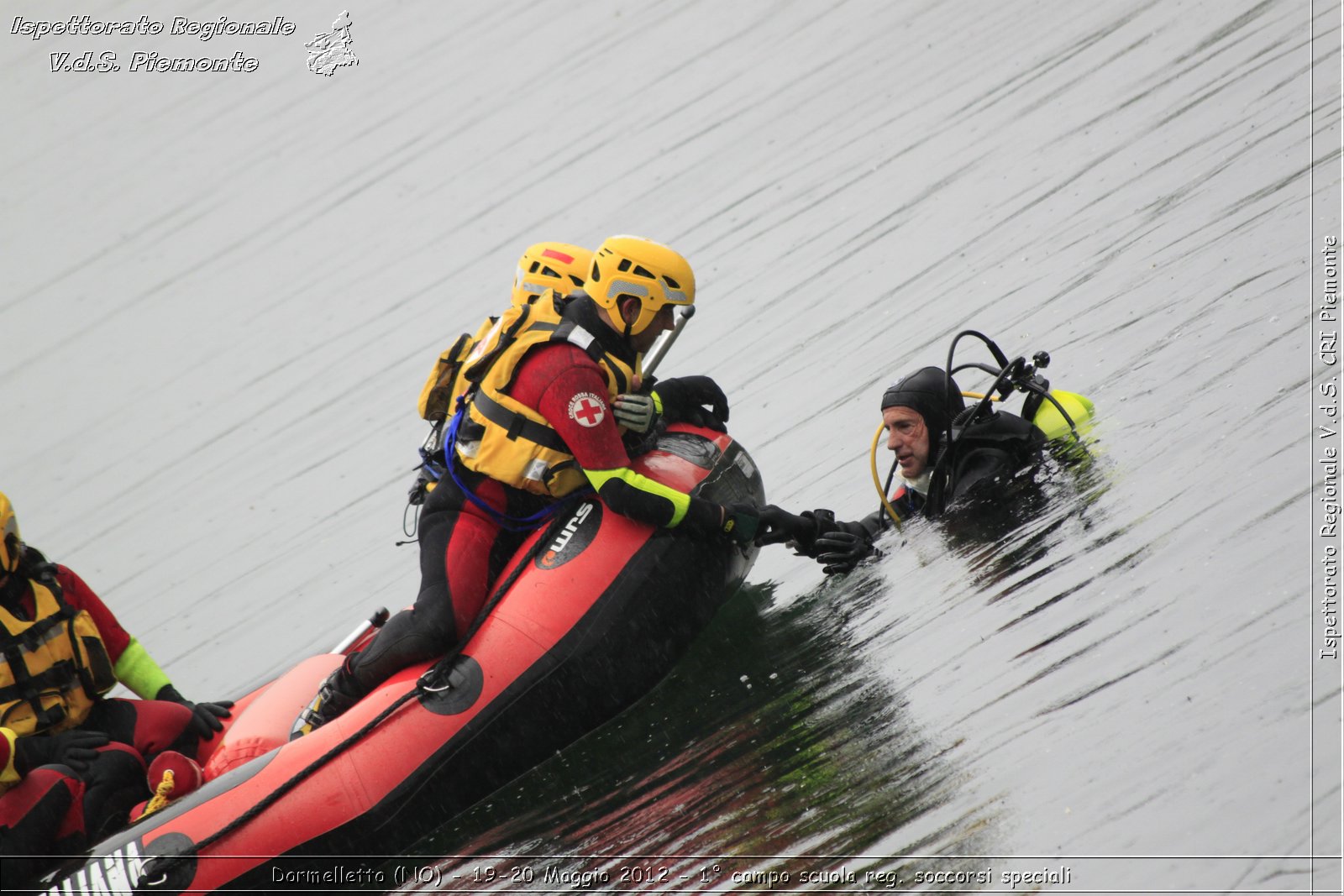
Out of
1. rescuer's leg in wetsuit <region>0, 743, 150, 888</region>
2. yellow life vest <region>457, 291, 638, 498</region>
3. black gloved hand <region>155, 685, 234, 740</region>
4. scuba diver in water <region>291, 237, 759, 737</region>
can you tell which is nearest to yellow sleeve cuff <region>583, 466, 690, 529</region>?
scuba diver in water <region>291, 237, 759, 737</region>

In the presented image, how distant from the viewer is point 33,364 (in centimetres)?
819

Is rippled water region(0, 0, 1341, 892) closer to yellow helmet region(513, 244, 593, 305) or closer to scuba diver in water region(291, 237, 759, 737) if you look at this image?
scuba diver in water region(291, 237, 759, 737)

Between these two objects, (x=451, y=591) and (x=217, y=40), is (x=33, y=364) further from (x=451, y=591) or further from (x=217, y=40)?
(x=451, y=591)

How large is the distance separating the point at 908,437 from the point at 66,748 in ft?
9.12

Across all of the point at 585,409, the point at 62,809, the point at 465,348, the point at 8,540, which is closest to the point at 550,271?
the point at 465,348

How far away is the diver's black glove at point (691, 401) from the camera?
4738 millimetres

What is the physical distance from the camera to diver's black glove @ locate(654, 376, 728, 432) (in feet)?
15.5

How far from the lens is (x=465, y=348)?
468 cm

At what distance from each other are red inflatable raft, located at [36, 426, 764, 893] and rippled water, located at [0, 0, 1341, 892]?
164mm

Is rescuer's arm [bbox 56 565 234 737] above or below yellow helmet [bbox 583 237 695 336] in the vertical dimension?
below

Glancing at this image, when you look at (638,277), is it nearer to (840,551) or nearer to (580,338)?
(580,338)

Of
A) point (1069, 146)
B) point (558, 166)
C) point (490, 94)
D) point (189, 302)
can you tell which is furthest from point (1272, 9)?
point (189, 302)

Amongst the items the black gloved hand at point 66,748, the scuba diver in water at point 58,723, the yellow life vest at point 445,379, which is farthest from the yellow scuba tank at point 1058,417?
the black gloved hand at point 66,748

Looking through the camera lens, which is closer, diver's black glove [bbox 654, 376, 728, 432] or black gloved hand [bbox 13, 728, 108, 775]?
black gloved hand [bbox 13, 728, 108, 775]
